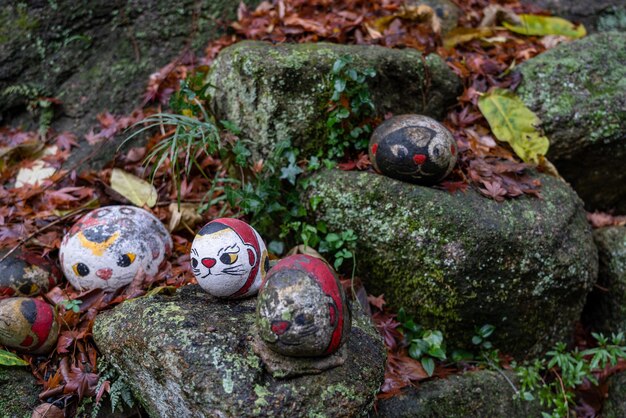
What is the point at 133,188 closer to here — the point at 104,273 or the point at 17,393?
the point at 104,273

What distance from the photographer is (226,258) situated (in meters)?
2.94

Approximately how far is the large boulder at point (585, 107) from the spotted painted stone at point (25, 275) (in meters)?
3.87

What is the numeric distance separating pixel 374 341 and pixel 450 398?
70cm

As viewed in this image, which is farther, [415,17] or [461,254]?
[415,17]

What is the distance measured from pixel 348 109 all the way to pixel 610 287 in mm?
2458

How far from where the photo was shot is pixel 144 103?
16.6 feet

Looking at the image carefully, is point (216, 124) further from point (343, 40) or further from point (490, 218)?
point (490, 218)

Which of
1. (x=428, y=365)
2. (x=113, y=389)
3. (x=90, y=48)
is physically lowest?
(x=428, y=365)

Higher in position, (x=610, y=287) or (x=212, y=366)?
(x=212, y=366)

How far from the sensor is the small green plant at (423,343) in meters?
3.56

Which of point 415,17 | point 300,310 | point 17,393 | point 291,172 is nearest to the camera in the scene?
point 300,310

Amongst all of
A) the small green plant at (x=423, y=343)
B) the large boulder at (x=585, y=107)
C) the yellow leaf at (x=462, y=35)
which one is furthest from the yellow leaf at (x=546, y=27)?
the small green plant at (x=423, y=343)

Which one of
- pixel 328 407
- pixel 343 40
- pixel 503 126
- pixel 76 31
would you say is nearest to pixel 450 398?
pixel 328 407

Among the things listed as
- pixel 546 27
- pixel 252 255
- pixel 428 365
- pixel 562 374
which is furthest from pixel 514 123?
pixel 252 255
